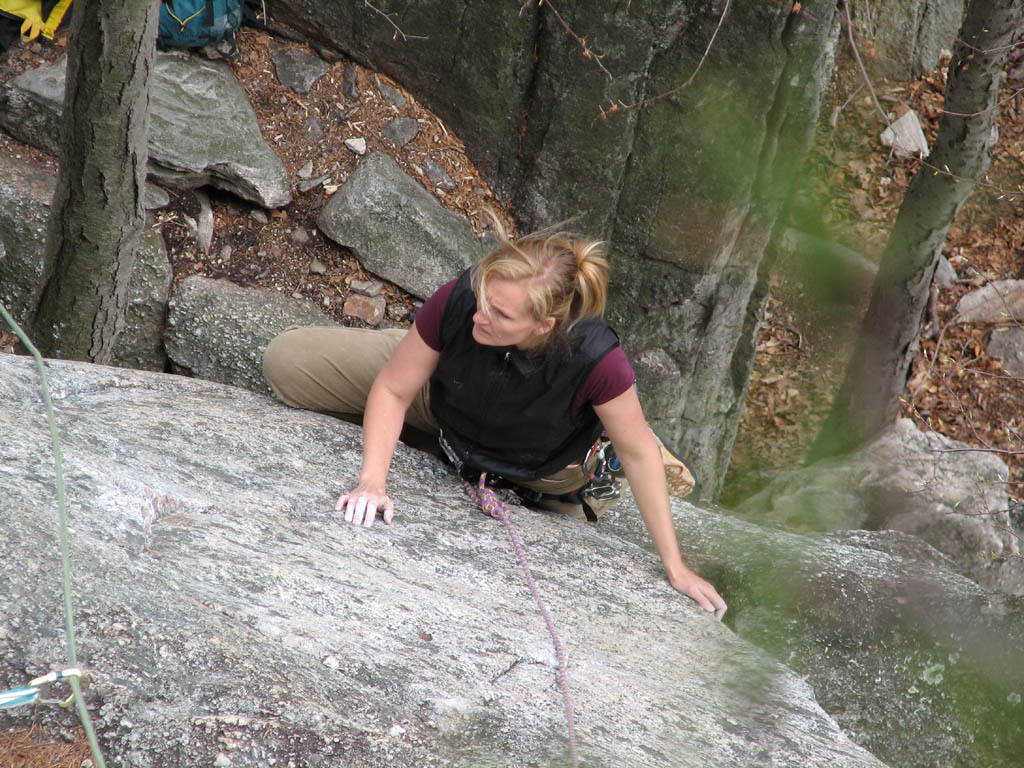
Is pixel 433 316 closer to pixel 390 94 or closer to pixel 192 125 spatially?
pixel 192 125

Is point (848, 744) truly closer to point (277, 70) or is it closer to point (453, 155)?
point (453, 155)

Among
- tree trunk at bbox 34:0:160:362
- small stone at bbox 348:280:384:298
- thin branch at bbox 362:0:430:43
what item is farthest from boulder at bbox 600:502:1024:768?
thin branch at bbox 362:0:430:43

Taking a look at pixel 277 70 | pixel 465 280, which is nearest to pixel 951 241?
pixel 277 70

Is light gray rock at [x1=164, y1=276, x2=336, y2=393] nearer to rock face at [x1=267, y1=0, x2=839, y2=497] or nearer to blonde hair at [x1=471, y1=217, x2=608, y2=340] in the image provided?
rock face at [x1=267, y1=0, x2=839, y2=497]

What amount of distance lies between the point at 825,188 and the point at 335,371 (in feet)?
7.07

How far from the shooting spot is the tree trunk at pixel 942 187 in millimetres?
5066

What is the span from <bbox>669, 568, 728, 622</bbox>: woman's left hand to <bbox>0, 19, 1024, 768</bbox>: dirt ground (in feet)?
3.36

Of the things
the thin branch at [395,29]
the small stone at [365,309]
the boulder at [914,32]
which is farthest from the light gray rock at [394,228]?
the boulder at [914,32]

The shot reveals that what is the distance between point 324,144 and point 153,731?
15.9ft

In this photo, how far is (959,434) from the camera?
765cm

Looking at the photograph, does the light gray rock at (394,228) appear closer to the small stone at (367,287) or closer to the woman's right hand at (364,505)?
the small stone at (367,287)

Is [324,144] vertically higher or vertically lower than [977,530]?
higher

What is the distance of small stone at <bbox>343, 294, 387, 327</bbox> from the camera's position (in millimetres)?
5816

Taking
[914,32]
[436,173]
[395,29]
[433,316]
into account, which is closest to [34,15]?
[395,29]
